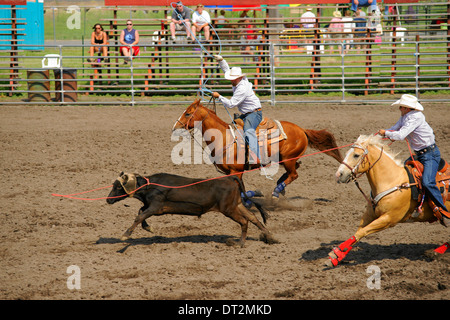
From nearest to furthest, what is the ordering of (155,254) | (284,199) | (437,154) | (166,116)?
(437,154) → (155,254) → (284,199) → (166,116)

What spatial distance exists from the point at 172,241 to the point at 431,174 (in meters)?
3.43

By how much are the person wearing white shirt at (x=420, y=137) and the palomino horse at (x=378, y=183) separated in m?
0.19

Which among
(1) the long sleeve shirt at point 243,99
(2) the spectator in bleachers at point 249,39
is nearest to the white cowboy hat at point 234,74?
(1) the long sleeve shirt at point 243,99

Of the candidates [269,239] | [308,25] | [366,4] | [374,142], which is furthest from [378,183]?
[308,25]

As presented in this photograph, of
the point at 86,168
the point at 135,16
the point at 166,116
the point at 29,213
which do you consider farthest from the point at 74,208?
the point at 135,16

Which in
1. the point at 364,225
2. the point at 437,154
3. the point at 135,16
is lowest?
the point at 364,225

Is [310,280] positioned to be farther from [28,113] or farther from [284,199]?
[28,113]

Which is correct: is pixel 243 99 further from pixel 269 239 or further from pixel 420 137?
pixel 420 137

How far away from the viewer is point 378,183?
628cm

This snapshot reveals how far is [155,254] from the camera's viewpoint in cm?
688

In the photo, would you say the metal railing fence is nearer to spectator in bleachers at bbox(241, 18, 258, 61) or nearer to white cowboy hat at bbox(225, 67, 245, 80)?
spectator in bleachers at bbox(241, 18, 258, 61)

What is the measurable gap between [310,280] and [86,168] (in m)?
6.27

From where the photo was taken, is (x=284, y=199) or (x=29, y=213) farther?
(x=284, y=199)

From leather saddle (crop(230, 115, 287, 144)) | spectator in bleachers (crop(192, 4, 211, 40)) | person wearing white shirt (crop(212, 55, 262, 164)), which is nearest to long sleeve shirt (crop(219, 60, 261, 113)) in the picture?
person wearing white shirt (crop(212, 55, 262, 164))
